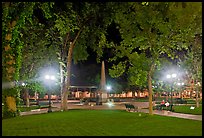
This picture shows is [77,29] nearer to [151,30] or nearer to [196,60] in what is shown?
[151,30]

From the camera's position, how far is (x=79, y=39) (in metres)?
36.3

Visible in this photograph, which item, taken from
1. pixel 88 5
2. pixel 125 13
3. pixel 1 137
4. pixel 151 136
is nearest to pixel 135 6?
pixel 125 13

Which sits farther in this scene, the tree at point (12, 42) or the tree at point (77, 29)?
the tree at point (77, 29)

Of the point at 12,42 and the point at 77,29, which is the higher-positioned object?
the point at 77,29

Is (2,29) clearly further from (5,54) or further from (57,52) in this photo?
(57,52)

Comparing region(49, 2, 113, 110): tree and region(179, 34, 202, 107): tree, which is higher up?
region(49, 2, 113, 110): tree

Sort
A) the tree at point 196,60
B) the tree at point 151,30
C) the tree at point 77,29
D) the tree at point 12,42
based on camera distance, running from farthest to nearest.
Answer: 1. the tree at point 196,60
2. the tree at point 77,29
3. the tree at point 151,30
4. the tree at point 12,42

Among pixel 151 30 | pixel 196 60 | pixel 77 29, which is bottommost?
pixel 196 60

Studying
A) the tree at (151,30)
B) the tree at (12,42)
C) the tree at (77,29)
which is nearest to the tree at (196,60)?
the tree at (77,29)

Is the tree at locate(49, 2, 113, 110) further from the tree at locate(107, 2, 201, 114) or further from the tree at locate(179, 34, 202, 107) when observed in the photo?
the tree at locate(179, 34, 202, 107)

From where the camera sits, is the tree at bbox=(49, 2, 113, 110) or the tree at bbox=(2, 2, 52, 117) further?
the tree at bbox=(49, 2, 113, 110)

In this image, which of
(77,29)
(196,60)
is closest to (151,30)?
(77,29)

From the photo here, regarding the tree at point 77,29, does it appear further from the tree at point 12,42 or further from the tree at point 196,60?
the tree at point 196,60

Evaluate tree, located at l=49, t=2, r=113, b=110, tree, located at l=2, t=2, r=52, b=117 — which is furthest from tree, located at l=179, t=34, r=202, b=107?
tree, located at l=2, t=2, r=52, b=117
